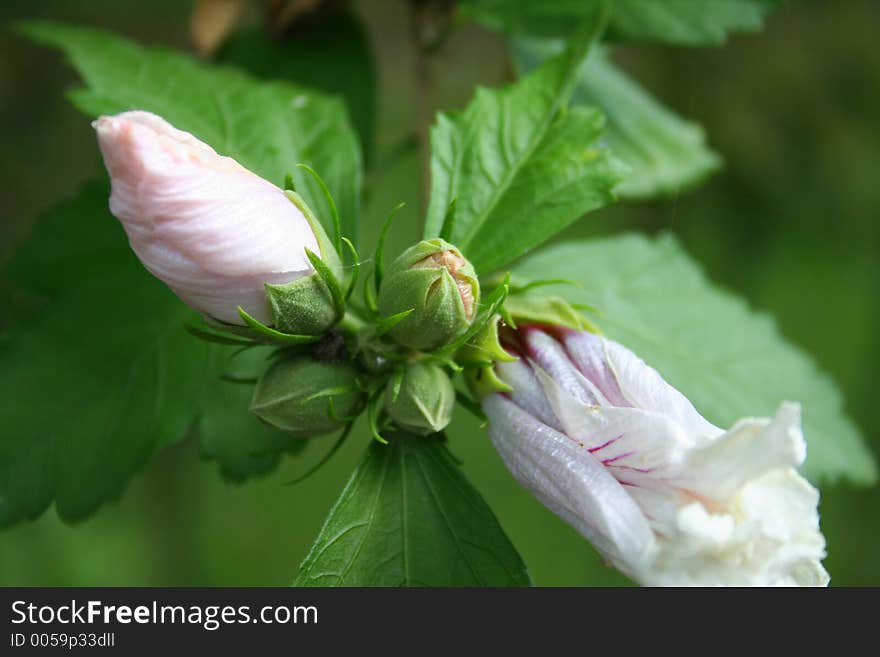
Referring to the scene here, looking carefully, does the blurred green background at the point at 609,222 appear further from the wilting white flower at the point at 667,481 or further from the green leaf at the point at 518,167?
the wilting white flower at the point at 667,481

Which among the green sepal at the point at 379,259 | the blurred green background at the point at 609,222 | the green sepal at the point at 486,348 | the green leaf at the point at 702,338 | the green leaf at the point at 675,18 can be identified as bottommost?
the blurred green background at the point at 609,222

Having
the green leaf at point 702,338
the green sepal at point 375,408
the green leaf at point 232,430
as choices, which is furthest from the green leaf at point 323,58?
the green sepal at point 375,408

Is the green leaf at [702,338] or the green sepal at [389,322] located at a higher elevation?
the green sepal at [389,322]

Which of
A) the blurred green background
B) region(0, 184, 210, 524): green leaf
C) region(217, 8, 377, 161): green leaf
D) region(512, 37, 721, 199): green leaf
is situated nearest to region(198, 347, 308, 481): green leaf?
region(0, 184, 210, 524): green leaf

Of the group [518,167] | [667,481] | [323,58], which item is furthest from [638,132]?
[667,481]

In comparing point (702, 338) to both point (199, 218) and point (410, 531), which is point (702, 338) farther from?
point (199, 218)

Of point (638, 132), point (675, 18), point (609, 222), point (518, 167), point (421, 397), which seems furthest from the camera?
point (609, 222)

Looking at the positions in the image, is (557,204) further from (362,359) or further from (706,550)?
(706,550)
